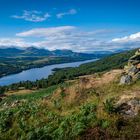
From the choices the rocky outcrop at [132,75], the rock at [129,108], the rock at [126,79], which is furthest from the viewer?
the rocky outcrop at [132,75]

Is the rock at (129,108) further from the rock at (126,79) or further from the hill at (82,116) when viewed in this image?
the rock at (126,79)

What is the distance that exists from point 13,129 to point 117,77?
13.0 meters

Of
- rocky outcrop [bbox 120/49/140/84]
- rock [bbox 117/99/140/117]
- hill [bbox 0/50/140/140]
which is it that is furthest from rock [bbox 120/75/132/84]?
rock [bbox 117/99/140/117]

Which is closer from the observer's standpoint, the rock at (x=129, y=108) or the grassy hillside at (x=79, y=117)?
the grassy hillside at (x=79, y=117)

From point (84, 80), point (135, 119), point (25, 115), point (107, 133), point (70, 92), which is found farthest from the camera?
point (84, 80)

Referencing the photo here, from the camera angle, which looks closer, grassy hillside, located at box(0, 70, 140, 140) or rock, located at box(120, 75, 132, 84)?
grassy hillside, located at box(0, 70, 140, 140)

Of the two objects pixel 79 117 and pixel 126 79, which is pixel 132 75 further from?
pixel 79 117

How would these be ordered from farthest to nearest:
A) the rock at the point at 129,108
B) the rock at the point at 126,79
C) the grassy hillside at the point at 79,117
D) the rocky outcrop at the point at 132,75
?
1. the rocky outcrop at the point at 132,75
2. the rock at the point at 126,79
3. the rock at the point at 129,108
4. the grassy hillside at the point at 79,117

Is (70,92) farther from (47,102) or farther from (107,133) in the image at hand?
(107,133)

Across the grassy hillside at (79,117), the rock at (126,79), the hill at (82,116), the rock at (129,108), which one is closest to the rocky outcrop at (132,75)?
the rock at (126,79)

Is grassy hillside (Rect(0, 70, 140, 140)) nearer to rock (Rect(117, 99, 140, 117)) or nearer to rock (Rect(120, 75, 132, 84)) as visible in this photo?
rock (Rect(117, 99, 140, 117))

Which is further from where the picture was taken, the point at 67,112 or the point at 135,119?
the point at 67,112

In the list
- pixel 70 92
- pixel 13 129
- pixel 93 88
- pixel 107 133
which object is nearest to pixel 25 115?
pixel 13 129

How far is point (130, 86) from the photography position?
1145 inches
